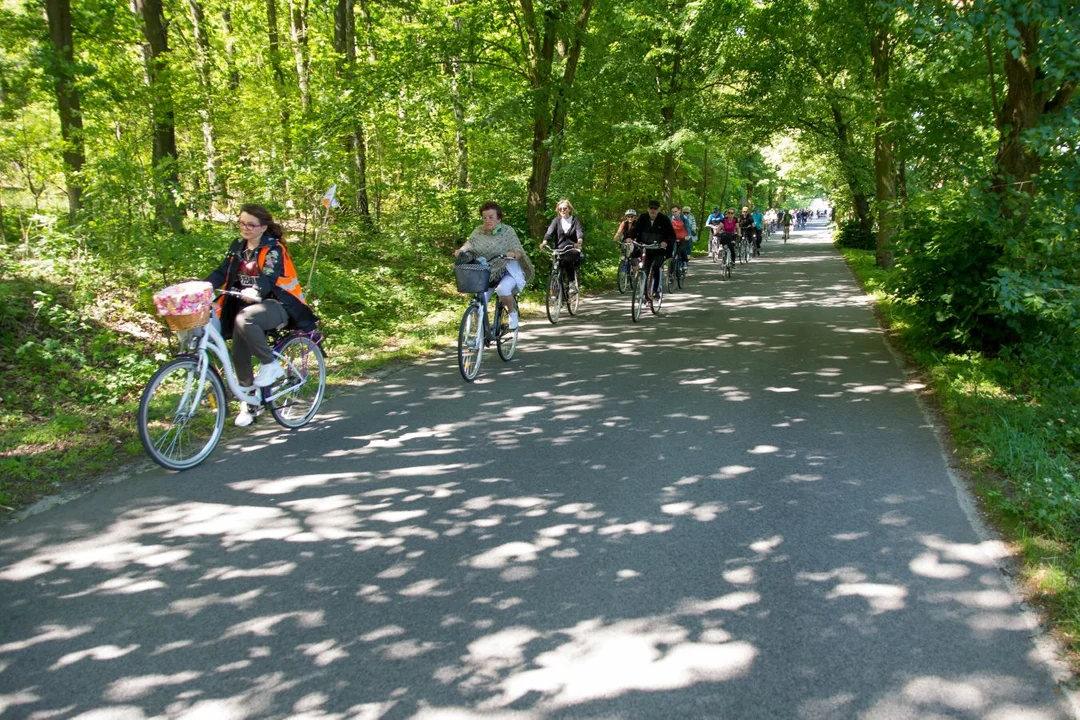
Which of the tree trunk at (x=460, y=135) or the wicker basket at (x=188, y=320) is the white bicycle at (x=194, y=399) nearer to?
the wicker basket at (x=188, y=320)

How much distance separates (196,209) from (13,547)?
794 centimetres

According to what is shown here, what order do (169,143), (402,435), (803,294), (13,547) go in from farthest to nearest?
(803,294) < (169,143) < (402,435) < (13,547)

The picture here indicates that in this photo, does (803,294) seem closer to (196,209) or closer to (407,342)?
(407,342)

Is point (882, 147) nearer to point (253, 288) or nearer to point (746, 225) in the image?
point (746, 225)

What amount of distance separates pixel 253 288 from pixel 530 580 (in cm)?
355

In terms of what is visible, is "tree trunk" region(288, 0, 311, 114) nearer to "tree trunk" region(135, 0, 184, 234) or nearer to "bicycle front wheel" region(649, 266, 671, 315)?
"tree trunk" region(135, 0, 184, 234)

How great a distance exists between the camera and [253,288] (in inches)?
250

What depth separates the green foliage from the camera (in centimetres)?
3838

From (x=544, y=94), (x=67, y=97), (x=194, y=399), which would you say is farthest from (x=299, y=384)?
(x=544, y=94)

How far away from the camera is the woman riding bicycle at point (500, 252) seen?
9562 millimetres

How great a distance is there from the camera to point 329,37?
2669cm

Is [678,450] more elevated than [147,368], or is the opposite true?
[147,368]

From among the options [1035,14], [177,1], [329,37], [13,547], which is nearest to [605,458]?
[13,547]

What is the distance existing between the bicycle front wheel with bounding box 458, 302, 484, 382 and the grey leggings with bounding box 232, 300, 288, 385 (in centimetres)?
252
